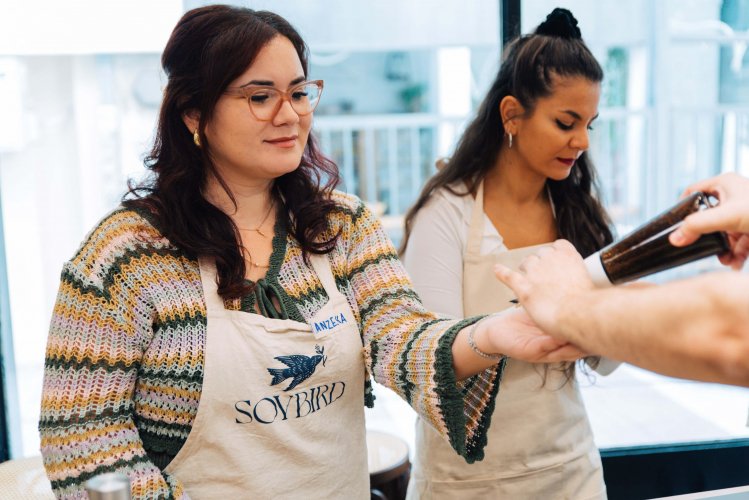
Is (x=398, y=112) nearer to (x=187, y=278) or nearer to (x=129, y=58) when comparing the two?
(x=129, y=58)

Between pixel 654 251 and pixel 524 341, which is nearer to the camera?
pixel 654 251

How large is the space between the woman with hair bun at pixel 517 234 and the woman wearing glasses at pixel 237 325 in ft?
1.12

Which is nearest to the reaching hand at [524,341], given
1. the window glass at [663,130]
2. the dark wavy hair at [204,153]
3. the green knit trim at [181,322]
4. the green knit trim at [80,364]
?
the dark wavy hair at [204,153]

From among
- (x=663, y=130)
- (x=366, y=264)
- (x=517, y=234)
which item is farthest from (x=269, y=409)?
(x=663, y=130)

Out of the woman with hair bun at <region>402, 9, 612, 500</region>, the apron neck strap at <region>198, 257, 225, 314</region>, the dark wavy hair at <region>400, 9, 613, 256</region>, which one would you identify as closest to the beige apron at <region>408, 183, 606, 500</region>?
the woman with hair bun at <region>402, 9, 612, 500</region>

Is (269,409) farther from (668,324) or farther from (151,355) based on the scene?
(668,324)

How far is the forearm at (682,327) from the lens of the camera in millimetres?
787

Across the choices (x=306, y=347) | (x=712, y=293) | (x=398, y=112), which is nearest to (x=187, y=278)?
(x=306, y=347)

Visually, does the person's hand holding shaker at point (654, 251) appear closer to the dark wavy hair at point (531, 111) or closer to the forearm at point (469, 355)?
the forearm at point (469, 355)

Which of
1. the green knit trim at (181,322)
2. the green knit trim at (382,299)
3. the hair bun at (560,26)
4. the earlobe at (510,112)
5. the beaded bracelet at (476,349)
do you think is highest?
the hair bun at (560,26)

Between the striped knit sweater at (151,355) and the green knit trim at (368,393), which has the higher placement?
the striped knit sweater at (151,355)

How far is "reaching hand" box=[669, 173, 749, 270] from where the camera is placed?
0.96 meters

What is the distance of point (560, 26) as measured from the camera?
1.77 m

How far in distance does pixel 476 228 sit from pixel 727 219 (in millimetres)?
775
